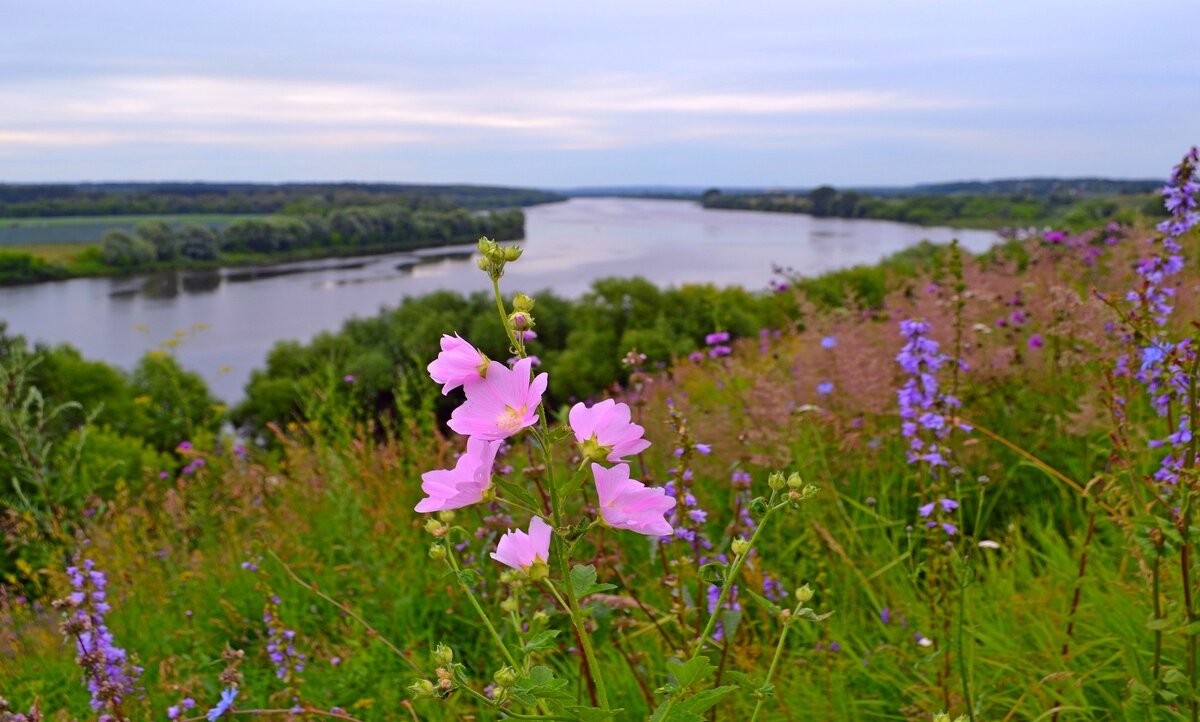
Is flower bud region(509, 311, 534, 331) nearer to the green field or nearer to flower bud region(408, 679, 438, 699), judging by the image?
flower bud region(408, 679, 438, 699)

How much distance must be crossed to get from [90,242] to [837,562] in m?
81.8

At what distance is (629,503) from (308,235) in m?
81.8

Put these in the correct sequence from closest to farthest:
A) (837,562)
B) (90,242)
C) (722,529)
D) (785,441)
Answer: (837,562) → (722,529) → (785,441) → (90,242)

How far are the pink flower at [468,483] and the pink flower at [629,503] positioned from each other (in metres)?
0.14

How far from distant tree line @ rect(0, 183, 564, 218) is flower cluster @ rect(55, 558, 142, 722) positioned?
82374 mm

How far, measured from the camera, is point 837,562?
305 centimetres

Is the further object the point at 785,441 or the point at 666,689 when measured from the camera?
the point at 785,441

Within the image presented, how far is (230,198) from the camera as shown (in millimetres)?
92688

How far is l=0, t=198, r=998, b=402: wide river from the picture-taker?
4262 cm

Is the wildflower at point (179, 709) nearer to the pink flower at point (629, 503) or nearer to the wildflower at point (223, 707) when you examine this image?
the wildflower at point (223, 707)

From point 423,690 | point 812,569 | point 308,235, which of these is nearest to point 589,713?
point 423,690

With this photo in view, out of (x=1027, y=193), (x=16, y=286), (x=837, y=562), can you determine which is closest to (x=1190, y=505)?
(x=837, y=562)

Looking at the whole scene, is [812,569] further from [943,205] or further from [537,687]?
Result: [943,205]

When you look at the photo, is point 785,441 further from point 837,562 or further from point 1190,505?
point 1190,505
